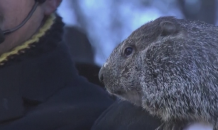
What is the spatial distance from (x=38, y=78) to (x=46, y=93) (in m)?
0.07

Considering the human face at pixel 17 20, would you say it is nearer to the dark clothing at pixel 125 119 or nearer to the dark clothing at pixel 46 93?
the dark clothing at pixel 46 93

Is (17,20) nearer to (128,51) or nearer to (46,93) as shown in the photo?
(46,93)

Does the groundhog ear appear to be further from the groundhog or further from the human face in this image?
the human face

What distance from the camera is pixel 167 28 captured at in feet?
6.73

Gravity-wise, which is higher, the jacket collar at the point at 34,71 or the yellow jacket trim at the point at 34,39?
the yellow jacket trim at the point at 34,39

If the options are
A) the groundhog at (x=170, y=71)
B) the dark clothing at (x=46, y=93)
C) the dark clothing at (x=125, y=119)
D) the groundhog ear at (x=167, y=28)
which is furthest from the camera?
the dark clothing at (x=46, y=93)

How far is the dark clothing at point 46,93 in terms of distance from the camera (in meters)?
2.51

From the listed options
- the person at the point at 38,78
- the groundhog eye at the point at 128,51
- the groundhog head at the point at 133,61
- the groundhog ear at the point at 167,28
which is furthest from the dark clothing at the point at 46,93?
the groundhog ear at the point at 167,28

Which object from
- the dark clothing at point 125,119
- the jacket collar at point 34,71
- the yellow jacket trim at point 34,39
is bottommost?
the dark clothing at point 125,119

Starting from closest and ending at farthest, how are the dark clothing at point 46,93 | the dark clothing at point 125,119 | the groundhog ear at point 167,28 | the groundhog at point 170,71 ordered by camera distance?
1. the groundhog at point 170,71
2. the groundhog ear at point 167,28
3. the dark clothing at point 125,119
4. the dark clothing at point 46,93

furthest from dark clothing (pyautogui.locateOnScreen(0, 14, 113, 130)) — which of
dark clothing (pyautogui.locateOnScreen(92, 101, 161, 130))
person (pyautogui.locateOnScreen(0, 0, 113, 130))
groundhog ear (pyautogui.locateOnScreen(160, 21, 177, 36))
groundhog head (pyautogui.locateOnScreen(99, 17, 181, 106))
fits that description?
groundhog ear (pyautogui.locateOnScreen(160, 21, 177, 36))

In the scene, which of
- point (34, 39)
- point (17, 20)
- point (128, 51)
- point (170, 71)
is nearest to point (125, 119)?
point (128, 51)

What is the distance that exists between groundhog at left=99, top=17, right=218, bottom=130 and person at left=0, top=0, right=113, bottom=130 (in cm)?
47

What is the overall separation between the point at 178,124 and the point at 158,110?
0.08 metres
